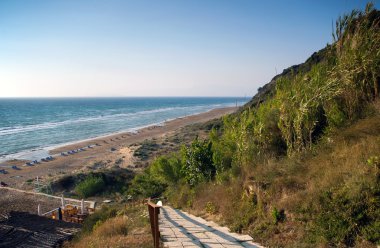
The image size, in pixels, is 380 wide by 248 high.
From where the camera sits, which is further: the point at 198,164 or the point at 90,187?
the point at 90,187

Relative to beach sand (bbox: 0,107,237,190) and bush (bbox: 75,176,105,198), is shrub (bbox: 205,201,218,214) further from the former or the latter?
beach sand (bbox: 0,107,237,190)

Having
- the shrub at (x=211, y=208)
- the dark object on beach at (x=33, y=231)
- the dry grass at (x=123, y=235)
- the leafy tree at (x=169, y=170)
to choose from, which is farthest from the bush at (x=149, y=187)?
the shrub at (x=211, y=208)

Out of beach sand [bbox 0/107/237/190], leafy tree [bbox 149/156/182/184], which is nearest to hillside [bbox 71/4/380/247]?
leafy tree [bbox 149/156/182/184]

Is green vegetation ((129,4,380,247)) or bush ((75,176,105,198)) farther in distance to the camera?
bush ((75,176,105,198))

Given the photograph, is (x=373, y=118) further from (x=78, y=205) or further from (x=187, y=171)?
(x=78, y=205)

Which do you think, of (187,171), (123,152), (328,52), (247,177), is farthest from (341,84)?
(123,152)

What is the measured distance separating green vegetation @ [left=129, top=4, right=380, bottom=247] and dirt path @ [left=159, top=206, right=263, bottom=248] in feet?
1.11

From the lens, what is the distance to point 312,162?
24.5 feet

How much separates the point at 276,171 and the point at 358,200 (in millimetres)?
2162

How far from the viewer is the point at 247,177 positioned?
8531 millimetres

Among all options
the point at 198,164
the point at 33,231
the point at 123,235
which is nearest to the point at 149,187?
the point at 198,164

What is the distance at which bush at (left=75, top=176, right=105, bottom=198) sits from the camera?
21.9 meters

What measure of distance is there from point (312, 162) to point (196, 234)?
302 centimetres

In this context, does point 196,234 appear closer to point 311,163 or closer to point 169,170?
point 311,163
